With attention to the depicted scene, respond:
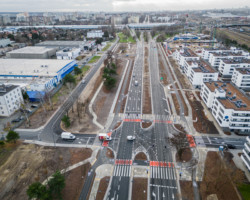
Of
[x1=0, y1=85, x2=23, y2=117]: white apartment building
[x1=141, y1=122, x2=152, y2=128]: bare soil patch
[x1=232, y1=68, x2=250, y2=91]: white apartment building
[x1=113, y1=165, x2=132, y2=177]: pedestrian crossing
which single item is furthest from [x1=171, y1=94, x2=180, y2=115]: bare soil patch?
[x1=0, y1=85, x2=23, y2=117]: white apartment building

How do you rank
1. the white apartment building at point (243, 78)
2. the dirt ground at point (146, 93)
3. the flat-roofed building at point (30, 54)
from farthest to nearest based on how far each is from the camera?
the flat-roofed building at point (30, 54), the white apartment building at point (243, 78), the dirt ground at point (146, 93)

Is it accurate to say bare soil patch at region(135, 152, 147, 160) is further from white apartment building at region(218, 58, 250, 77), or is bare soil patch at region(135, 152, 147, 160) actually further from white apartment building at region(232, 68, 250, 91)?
white apartment building at region(218, 58, 250, 77)

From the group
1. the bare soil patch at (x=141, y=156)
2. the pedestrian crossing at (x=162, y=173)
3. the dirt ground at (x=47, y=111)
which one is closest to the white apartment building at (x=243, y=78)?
the pedestrian crossing at (x=162, y=173)

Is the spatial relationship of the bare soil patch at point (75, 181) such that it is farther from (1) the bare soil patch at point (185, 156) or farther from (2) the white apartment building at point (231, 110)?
(2) the white apartment building at point (231, 110)

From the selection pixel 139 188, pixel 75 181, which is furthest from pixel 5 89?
pixel 139 188

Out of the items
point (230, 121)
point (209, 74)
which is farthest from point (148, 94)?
point (230, 121)

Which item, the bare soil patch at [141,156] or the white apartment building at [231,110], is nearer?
the bare soil patch at [141,156]

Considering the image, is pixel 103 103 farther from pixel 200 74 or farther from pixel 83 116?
pixel 200 74

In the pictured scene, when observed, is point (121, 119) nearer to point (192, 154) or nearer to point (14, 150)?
point (192, 154)
